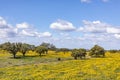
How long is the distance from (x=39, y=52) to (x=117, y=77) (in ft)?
418

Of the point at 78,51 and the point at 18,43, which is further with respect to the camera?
the point at 18,43

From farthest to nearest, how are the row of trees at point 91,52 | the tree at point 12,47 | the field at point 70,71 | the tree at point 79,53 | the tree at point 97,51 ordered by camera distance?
the tree at point 12,47, the tree at point 97,51, the row of trees at point 91,52, the tree at point 79,53, the field at point 70,71

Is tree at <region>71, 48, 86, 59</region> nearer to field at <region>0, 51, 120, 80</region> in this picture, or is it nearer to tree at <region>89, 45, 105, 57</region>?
tree at <region>89, 45, 105, 57</region>

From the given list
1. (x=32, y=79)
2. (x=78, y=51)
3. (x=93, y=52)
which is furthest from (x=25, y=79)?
(x=93, y=52)

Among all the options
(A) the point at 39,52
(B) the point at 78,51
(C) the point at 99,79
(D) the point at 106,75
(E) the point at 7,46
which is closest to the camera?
(C) the point at 99,79

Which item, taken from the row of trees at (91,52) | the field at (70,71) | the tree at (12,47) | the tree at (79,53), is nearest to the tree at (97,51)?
the row of trees at (91,52)

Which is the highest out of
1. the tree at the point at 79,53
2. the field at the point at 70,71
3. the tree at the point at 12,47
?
the tree at the point at 12,47

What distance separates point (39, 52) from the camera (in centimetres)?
16488

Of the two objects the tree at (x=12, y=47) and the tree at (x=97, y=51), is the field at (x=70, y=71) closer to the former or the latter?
the tree at (x=97, y=51)

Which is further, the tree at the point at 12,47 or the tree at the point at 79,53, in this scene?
the tree at the point at 12,47

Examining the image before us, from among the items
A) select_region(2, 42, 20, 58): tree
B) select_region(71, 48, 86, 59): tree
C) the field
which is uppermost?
select_region(2, 42, 20, 58): tree

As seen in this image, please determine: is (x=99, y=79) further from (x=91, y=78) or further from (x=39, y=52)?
(x=39, y=52)

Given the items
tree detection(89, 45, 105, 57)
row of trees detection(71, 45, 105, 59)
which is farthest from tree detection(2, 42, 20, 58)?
tree detection(89, 45, 105, 57)

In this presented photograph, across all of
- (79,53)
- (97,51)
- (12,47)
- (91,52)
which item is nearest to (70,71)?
(79,53)
